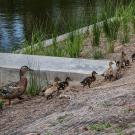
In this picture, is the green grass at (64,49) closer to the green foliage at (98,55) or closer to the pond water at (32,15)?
the green foliage at (98,55)

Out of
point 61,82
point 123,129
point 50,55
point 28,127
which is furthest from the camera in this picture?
point 50,55

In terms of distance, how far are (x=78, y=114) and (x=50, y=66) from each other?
330 centimetres

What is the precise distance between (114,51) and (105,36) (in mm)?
1172

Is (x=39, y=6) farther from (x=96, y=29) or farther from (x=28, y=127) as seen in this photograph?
(x=28, y=127)

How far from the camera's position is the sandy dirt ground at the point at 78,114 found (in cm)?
574

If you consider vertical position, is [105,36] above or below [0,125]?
above

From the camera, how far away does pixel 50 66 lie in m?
9.61

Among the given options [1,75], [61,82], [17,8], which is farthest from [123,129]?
[17,8]

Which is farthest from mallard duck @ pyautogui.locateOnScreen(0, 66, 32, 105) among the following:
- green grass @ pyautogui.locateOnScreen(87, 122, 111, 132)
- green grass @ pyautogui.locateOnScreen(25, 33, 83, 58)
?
green grass @ pyautogui.locateOnScreen(87, 122, 111, 132)

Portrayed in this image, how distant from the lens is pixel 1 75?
9719 millimetres

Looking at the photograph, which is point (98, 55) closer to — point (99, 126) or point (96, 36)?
point (96, 36)

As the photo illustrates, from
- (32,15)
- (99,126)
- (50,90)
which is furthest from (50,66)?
(32,15)

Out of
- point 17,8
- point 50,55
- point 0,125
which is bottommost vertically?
point 0,125

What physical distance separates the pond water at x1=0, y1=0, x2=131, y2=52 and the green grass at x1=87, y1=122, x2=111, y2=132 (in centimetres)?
892
